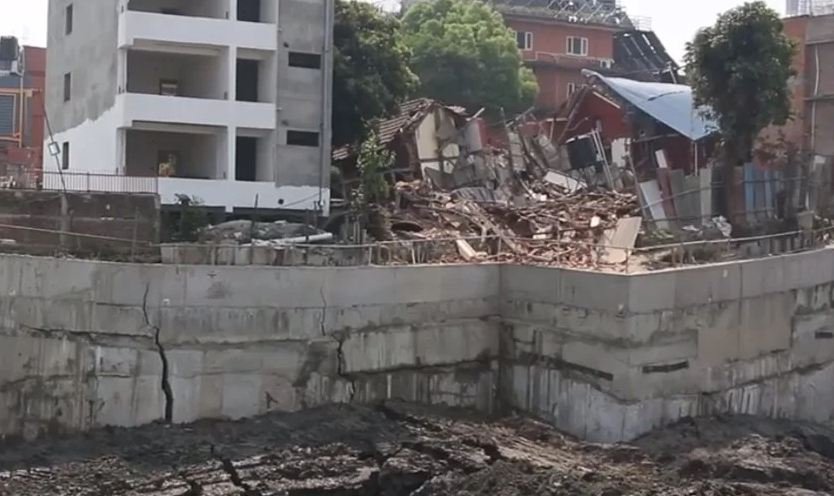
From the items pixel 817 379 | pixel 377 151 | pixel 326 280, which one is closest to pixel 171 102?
pixel 377 151

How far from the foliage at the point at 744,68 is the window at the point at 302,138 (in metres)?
10.2

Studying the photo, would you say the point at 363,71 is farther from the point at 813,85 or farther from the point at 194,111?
the point at 813,85

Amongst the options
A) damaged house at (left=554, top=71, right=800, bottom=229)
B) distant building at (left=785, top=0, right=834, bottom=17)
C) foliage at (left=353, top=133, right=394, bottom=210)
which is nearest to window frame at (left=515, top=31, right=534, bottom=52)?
damaged house at (left=554, top=71, right=800, bottom=229)

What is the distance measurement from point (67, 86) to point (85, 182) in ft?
18.6

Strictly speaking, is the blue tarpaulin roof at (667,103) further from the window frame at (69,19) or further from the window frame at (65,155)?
the window frame at (65,155)

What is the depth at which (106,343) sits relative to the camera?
2123 centimetres

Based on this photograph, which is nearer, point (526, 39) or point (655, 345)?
point (655, 345)

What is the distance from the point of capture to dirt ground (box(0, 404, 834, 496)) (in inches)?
752

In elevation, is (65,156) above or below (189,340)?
above

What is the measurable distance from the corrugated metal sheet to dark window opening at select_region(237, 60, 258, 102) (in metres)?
18.7

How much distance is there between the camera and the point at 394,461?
65.9ft

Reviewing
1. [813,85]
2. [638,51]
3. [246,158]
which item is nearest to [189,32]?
[246,158]

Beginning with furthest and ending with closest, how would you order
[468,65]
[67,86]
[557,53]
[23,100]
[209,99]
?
[557,53] < [468,65] < [23,100] < [67,86] < [209,99]

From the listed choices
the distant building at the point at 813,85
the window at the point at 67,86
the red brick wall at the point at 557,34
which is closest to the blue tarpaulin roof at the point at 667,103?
the distant building at the point at 813,85
